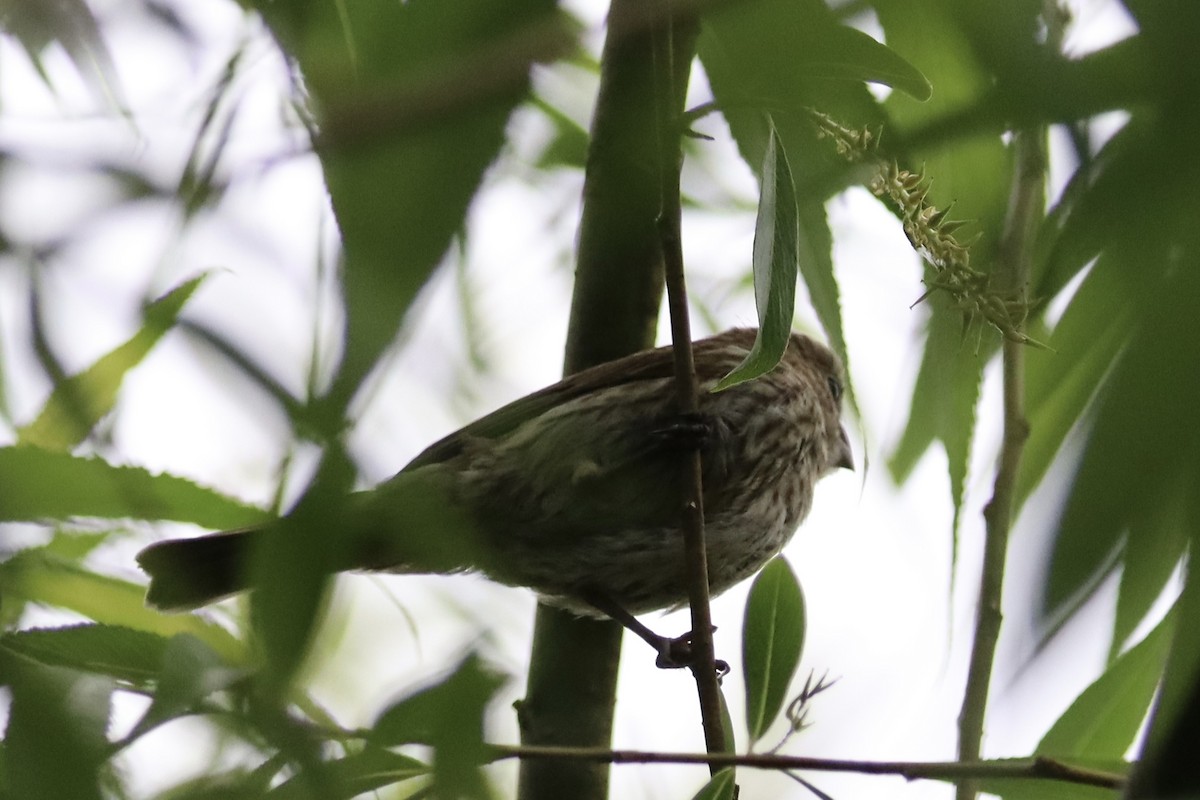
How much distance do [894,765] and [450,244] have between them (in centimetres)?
115

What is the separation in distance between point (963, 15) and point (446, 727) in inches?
30.5

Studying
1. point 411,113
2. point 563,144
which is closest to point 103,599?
point 563,144

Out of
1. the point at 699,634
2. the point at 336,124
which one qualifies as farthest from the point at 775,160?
the point at 699,634

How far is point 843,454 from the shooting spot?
4.79 meters

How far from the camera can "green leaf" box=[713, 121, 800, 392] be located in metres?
1.49

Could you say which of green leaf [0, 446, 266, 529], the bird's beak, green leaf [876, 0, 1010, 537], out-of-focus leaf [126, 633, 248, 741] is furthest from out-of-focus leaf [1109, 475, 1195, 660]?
the bird's beak

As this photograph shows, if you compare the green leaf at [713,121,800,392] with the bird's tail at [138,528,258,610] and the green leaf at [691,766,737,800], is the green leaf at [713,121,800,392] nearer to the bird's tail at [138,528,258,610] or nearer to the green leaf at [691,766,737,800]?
the green leaf at [691,766,737,800]

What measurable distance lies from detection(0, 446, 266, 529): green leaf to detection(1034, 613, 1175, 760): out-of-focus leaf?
1421 millimetres

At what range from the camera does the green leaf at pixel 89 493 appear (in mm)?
1787

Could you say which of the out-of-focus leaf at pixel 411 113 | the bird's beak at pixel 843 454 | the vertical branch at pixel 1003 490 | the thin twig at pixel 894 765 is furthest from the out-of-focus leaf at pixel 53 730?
the bird's beak at pixel 843 454

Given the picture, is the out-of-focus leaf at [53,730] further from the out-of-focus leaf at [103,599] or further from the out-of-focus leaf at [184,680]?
the out-of-focus leaf at [103,599]

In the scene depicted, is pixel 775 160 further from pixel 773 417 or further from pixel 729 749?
pixel 773 417

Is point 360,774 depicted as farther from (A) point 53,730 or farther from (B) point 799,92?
(B) point 799,92

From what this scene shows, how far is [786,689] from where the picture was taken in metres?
2.60
